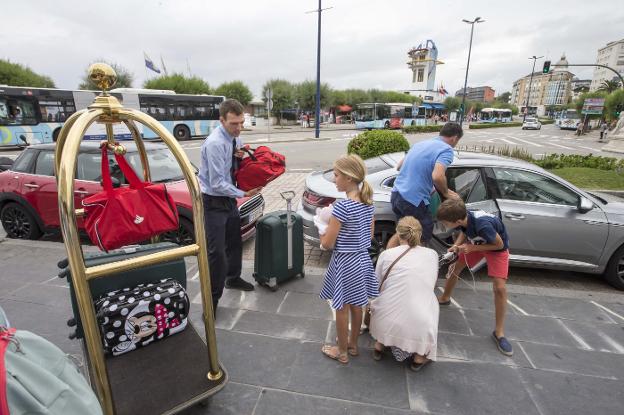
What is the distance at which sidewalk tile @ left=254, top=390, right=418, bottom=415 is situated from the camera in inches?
88.7

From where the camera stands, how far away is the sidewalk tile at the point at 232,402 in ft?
7.38

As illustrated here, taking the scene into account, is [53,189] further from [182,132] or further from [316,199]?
[182,132]

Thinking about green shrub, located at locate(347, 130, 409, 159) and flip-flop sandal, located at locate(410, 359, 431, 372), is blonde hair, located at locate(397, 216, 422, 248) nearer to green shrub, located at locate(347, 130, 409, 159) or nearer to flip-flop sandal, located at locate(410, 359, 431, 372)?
flip-flop sandal, located at locate(410, 359, 431, 372)

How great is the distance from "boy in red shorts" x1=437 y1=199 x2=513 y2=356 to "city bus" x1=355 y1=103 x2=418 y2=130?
3246 cm

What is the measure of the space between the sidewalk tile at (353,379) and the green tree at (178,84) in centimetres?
4420

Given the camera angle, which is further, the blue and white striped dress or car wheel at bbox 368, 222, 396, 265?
car wheel at bbox 368, 222, 396, 265

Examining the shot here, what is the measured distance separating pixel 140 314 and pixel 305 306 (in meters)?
1.69

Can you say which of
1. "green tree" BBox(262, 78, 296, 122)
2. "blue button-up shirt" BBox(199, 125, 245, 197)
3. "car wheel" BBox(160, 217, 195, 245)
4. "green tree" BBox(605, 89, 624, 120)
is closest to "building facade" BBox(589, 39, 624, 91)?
"green tree" BBox(605, 89, 624, 120)

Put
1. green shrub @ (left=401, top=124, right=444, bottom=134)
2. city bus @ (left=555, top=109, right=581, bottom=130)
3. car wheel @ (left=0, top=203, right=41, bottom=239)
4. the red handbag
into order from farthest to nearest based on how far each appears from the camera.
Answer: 1. city bus @ (left=555, top=109, right=581, bottom=130)
2. green shrub @ (left=401, top=124, right=444, bottom=134)
3. car wheel @ (left=0, top=203, right=41, bottom=239)
4. the red handbag

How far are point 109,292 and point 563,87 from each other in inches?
6011

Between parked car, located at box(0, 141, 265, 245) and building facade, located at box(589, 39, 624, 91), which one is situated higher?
building facade, located at box(589, 39, 624, 91)

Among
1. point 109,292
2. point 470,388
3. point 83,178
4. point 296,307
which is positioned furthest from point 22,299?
point 470,388

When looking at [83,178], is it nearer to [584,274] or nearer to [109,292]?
[109,292]

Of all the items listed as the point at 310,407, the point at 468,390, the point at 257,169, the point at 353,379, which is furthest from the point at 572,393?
the point at 257,169
